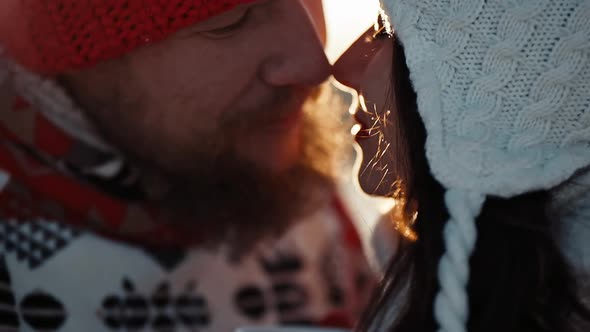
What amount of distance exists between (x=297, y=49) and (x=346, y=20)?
0.29 meters

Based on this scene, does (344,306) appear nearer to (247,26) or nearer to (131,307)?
(131,307)

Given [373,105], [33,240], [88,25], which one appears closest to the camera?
[373,105]

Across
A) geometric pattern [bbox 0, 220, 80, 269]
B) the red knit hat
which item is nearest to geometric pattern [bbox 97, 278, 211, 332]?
geometric pattern [bbox 0, 220, 80, 269]

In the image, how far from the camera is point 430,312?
1.12 m

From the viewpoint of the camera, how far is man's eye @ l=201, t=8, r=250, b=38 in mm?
1528

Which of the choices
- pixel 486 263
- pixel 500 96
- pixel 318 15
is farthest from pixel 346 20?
pixel 486 263

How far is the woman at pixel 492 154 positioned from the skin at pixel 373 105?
7 centimetres

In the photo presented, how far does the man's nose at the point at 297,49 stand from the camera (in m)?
1.55

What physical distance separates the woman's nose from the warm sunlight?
51 millimetres

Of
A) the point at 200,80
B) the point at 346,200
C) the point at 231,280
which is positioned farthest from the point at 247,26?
the point at 346,200

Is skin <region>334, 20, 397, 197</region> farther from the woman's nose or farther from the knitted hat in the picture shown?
the knitted hat

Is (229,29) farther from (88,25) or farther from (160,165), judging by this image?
(160,165)

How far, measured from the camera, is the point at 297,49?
1.57 metres

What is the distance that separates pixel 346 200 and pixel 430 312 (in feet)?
3.88
